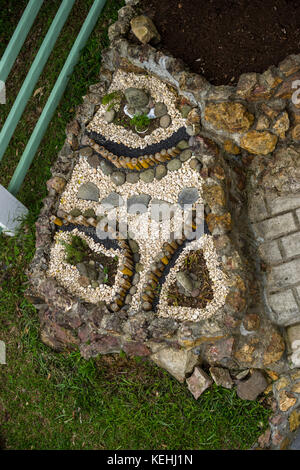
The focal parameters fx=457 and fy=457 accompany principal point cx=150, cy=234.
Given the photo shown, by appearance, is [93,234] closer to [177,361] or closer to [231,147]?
[177,361]

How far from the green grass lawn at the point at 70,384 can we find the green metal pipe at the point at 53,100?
7 cm

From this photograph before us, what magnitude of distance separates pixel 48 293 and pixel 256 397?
2.00 metres

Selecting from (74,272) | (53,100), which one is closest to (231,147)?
(74,272)

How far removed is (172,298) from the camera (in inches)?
150

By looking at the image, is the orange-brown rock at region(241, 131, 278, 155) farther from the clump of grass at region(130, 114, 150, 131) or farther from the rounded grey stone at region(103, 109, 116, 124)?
the rounded grey stone at region(103, 109, 116, 124)

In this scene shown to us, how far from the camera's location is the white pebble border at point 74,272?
4.01m

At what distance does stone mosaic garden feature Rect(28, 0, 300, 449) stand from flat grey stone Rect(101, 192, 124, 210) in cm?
1

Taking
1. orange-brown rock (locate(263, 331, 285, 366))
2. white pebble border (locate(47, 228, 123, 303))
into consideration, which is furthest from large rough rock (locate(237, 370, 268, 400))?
white pebble border (locate(47, 228, 123, 303))

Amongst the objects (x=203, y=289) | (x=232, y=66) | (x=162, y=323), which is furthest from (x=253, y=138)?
(x=162, y=323)

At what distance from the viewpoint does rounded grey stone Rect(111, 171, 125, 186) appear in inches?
161

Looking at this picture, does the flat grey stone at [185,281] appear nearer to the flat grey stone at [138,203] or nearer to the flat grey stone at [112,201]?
the flat grey stone at [138,203]

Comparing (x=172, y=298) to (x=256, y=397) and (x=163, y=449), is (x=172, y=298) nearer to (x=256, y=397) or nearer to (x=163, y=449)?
(x=256, y=397)

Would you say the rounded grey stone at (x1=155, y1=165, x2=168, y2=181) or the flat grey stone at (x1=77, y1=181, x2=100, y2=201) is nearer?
the rounded grey stone at (x1=155, y1=165, x2=168, y2=181)

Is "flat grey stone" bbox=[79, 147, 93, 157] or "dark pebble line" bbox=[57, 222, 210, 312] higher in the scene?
"flat grey stone" bbox=[79, 147, 93, 157]
